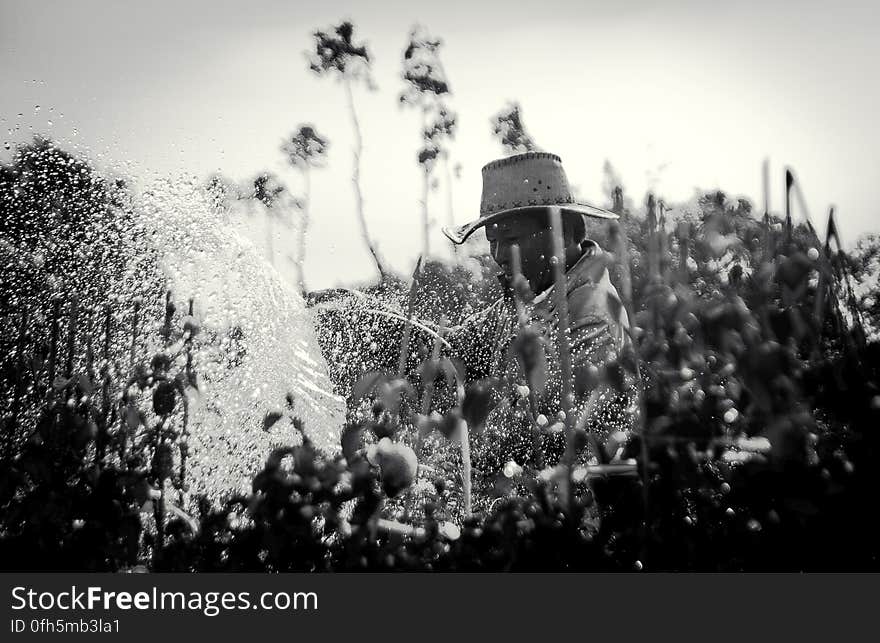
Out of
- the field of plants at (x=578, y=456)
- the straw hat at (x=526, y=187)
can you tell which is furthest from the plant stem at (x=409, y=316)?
the straw hat at (x=526, y=187)

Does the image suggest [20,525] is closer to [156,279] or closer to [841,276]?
[156,279]

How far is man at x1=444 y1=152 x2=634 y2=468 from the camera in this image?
1039 millimetres

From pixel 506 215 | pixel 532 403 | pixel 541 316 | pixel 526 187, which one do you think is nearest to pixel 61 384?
pixel 532 403

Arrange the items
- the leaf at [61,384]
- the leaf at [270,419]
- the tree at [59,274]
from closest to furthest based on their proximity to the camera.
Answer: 1. the leaf at [270,419]
2. the leaf at [61,384]
3. the tree at [59,274]

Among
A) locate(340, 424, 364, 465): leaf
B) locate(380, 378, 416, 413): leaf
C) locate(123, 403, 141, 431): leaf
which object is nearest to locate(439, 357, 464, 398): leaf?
locate(380, 378, 416, 413): leaf

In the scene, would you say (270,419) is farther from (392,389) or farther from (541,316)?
(541,316)

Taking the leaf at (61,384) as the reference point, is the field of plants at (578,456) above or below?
below

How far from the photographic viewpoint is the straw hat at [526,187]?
260cm

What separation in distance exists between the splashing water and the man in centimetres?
60

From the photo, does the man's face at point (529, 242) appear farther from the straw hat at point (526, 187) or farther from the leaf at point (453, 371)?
the leaf at point (453, 371)

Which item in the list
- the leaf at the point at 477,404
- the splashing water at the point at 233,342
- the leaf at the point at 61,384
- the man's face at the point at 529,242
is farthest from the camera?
the man's face at the point at 529,242

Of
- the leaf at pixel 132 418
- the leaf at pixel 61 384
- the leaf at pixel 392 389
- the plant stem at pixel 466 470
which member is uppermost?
the leaf at pixel 61 384

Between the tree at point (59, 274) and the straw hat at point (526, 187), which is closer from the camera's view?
the tree at point (59, 274)
